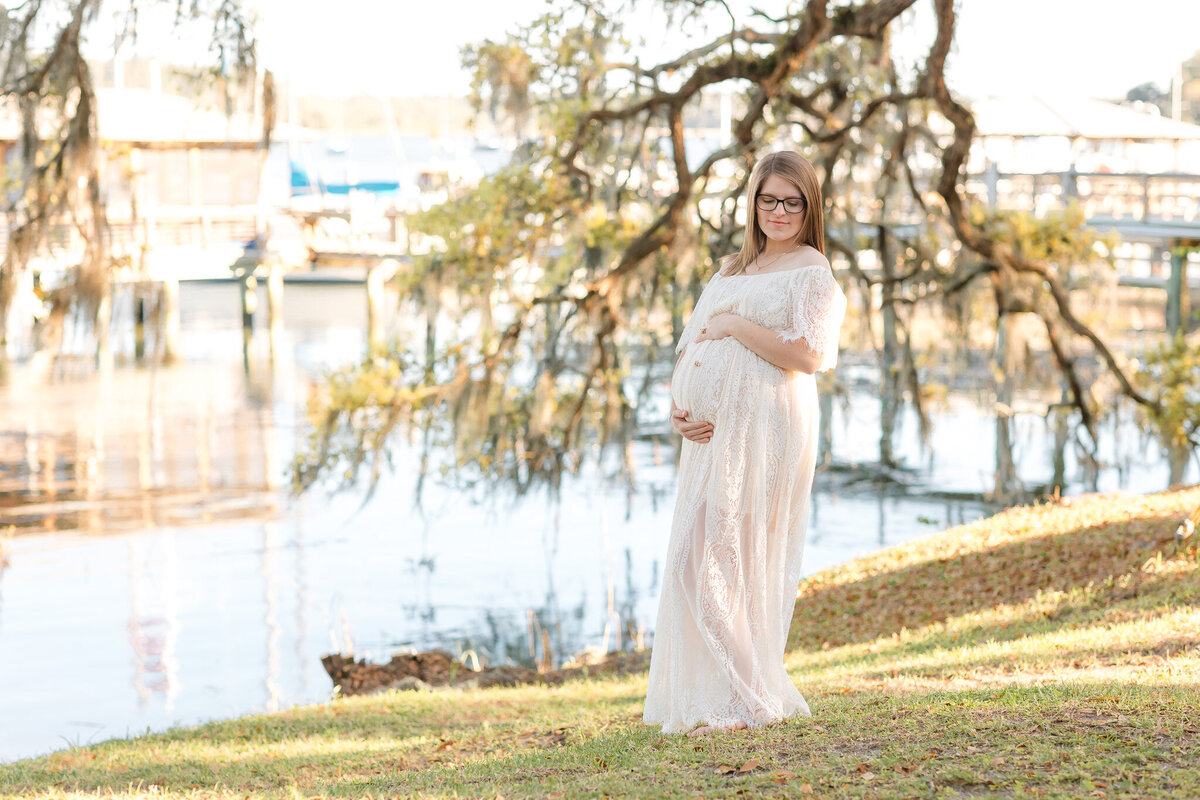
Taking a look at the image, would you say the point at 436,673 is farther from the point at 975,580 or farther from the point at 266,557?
the point at 266,557

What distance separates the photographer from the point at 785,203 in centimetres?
410

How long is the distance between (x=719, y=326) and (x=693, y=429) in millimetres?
340

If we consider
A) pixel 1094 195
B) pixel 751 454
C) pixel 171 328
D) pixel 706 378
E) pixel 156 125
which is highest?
pixel 156 125

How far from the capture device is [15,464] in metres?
19.0

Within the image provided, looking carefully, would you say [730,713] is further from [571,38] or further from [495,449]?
[571,38]

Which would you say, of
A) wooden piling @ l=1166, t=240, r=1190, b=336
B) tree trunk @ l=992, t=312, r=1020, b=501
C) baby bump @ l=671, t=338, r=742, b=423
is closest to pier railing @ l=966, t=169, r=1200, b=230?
wooden piling @ l=1166, t=240, r=1190, b=336

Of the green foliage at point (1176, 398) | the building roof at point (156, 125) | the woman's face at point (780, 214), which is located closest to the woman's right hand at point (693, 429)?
the woman's face at point (780, 214)

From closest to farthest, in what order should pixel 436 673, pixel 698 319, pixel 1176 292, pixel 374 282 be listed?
pixel 698 319, pixel 436 673, pixel 1176 292, pixel 374 282

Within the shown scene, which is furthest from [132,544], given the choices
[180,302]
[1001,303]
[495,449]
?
[180,302]

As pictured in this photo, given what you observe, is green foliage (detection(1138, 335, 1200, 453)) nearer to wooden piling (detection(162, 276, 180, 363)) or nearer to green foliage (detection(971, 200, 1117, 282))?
green foliage (detection(971, 200, 1117, 282))

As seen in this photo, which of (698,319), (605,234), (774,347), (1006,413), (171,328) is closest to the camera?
(774,347)

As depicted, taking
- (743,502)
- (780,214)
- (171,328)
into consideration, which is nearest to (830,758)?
(743,502)

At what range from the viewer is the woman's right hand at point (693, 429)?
414cm

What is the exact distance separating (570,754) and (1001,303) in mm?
7782
